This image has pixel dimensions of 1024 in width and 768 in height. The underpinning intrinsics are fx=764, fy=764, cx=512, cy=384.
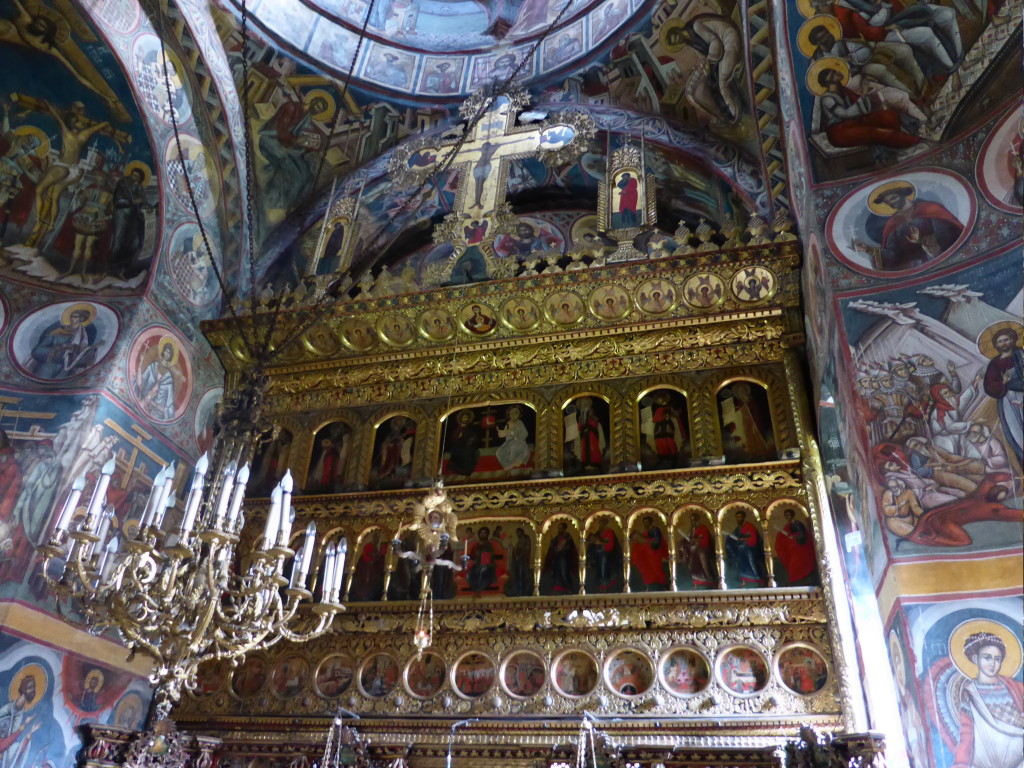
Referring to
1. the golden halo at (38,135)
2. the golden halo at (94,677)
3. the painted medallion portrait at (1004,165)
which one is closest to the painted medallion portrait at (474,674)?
the golden halo at (94,677)

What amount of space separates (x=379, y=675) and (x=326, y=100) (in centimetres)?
653

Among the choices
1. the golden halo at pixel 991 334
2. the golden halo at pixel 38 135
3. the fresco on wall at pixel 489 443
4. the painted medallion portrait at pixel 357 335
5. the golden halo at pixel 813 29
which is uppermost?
the golden halo at pixel 38 135

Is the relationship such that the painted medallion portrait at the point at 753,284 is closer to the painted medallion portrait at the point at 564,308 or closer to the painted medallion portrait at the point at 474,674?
the painted medallion portrait at the point at 564,308

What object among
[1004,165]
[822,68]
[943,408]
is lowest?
[943,408]

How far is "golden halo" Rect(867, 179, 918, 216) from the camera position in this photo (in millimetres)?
5270

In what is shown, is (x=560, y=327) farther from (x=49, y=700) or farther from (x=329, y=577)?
(x=49, y=700)

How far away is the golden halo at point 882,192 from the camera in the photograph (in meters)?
5.27

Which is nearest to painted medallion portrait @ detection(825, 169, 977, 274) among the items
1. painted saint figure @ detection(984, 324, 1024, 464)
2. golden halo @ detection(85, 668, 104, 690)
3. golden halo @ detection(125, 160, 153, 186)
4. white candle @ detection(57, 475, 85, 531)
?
painted saint figure @ detection(984, 324, 1024, 464)

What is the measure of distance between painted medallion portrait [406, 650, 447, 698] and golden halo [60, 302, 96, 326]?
445 cm

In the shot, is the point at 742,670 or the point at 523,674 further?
the point at 523,674

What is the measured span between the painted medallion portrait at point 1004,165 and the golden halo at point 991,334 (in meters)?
0.71

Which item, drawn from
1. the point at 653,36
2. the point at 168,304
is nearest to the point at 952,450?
the point at 653,36

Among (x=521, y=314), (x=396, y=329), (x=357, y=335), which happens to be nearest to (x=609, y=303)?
(x=521, y=314)

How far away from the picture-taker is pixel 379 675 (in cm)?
664
